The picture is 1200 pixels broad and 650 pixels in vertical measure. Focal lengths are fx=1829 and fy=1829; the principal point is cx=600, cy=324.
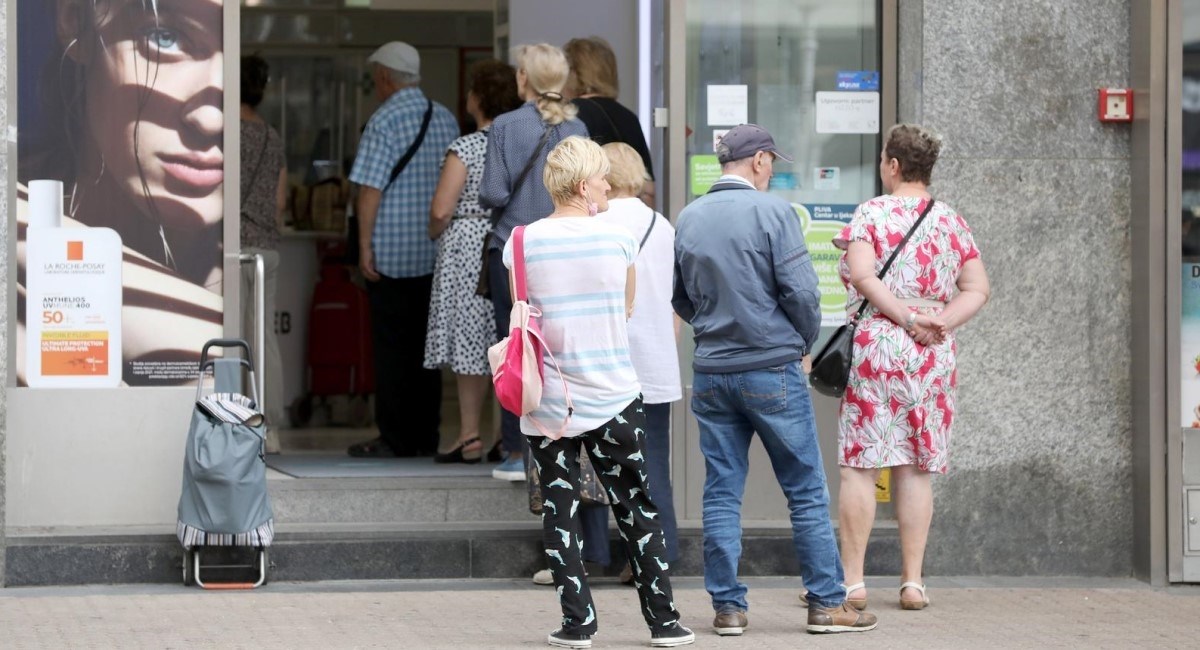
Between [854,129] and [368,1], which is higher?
[368,1]

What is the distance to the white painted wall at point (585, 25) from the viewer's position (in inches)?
348

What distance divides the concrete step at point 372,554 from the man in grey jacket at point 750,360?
118 centimetres

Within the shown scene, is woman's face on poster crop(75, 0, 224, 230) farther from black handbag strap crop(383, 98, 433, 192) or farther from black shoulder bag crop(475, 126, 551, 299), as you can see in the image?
black handbag strap crop(383, 98, 433, 192)

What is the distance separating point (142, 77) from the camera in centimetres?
750

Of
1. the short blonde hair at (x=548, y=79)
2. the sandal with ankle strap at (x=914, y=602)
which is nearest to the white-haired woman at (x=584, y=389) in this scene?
the sandal with ankle strap at (x=914, y=602)

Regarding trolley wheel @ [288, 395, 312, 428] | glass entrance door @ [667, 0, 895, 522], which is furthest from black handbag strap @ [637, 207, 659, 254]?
trolley wheel @ [288, 395, 312, 428]

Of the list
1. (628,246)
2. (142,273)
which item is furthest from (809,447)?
(142,273)

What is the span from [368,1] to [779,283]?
8.00 metres

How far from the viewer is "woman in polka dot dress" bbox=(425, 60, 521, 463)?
824 centimetres

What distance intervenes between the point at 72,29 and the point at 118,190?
674 mm

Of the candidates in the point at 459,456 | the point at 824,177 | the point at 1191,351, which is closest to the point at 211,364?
the point at 459,456

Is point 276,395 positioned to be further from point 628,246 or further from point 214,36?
point 628,246

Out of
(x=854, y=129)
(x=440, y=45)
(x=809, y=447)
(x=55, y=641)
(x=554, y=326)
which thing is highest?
(x=440, y=45)

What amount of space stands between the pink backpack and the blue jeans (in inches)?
25.5
